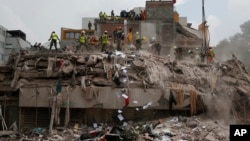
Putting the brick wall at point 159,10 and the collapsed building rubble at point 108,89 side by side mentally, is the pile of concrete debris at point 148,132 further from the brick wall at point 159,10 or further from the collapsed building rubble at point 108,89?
the brick wall at point 159,10

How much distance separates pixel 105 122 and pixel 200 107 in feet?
12.8

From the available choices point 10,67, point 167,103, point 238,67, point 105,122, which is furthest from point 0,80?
point 238,67

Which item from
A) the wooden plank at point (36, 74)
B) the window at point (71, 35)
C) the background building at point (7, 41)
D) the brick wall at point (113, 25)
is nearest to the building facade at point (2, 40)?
the background building at point (7, 41)

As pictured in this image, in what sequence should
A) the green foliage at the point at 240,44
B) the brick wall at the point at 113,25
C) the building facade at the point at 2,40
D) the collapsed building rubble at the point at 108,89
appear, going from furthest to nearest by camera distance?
the green foliage at the point at 240,44 < the building facade at the point at 2,40 < the brick wall at the point at 113,25 < the collapsed building rubble at the point at 108,89

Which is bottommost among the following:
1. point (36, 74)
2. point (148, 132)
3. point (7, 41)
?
point (148, 132)

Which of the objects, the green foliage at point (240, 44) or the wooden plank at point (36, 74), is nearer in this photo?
the wooden plank at point (36, 74)

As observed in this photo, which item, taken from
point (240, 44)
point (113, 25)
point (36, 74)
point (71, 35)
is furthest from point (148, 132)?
point (240, 44)

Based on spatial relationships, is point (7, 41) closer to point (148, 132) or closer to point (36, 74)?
point (36, 74)

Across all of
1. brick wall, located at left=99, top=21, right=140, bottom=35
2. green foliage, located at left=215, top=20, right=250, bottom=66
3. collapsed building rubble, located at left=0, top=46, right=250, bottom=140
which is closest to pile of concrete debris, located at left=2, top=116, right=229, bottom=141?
collapsed building rubble, located at left=0, top=46, right=250, bottom=140

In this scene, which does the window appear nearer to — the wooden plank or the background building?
the background building

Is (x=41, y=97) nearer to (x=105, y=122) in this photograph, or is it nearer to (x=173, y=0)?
(x=105, y=122)

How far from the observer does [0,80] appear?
16719 millimetres

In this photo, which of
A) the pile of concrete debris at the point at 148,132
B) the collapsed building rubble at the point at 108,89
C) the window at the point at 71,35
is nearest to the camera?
the pile of concrete debris at the point at 148,132

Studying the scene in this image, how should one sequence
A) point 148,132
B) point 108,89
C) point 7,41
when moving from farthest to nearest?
point 7,41 < point 108,89 < point 148,132
